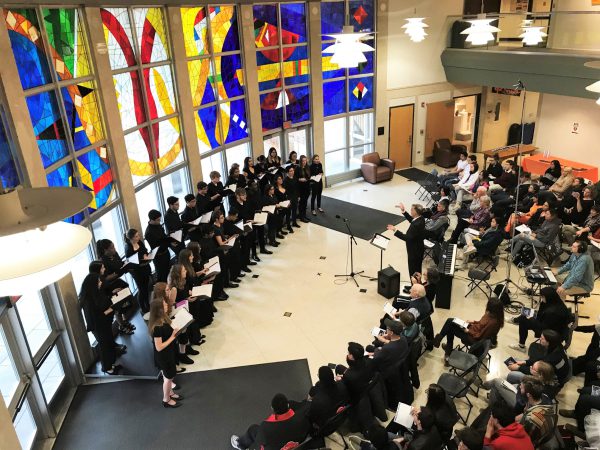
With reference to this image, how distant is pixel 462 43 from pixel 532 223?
24.3ft

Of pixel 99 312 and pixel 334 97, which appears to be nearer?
pixel 99 312

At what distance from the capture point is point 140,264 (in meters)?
7.82

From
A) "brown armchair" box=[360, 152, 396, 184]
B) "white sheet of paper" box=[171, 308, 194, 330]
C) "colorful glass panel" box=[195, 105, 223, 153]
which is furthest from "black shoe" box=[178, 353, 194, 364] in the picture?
"brown armchair" box=[360, 152, 396, 184]

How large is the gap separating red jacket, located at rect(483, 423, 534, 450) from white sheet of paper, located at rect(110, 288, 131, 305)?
5.10 m

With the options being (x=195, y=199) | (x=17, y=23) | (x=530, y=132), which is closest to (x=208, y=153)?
(x=195, y=199)

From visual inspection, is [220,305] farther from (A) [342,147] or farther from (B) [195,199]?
(A) [342,147]

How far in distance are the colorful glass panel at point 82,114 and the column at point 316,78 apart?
262 inches

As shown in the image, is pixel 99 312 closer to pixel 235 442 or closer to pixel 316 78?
pixel 235 442

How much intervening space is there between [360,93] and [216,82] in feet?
16.8

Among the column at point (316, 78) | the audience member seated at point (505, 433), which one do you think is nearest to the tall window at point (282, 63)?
the column at point (316, 78)

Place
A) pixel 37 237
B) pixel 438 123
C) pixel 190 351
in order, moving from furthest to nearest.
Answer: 1. pixel 438 123
2. pixel 190 351
3. pixel 37 237

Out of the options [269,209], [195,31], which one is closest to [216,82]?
[195,31]

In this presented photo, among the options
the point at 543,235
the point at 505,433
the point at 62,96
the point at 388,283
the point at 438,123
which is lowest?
the point at 388,283

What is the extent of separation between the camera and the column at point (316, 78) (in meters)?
12.5
